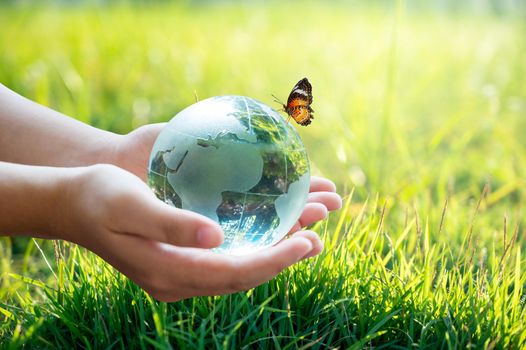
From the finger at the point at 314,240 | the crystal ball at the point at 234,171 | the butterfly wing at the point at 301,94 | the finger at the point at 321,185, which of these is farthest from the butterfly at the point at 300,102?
the finger at the point at 314,240

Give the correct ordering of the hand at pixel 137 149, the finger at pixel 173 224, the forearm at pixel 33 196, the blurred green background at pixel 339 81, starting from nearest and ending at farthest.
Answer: the finger at pixel 173 224
the forearm at pixel 33 196
the hand at pixel 137 149
the blurred green background at pixel 339 81

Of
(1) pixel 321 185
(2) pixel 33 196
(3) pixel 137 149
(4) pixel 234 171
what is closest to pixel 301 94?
(1) pixel 321 185

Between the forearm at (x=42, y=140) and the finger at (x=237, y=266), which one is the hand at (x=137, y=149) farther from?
the finger at (x=237, y=266)

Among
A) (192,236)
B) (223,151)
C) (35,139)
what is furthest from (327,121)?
(192,236)

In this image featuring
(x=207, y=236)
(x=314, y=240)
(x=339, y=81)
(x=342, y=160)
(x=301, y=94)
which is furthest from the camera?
(x=339, y=81)

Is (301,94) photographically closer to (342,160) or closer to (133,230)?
(342,160)

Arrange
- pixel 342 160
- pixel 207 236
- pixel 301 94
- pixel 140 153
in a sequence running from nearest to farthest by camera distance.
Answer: pixel 207 236
pixel 301 94
pixel 140 153
pixel 342 160
